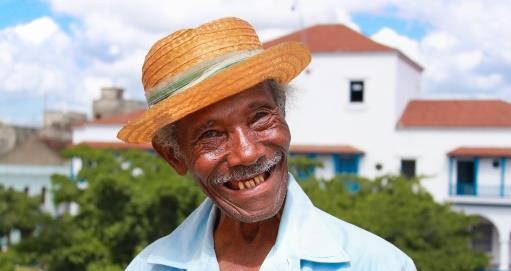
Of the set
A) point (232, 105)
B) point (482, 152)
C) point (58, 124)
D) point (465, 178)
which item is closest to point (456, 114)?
point (482, 152)

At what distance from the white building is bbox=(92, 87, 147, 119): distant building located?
35.8 ft

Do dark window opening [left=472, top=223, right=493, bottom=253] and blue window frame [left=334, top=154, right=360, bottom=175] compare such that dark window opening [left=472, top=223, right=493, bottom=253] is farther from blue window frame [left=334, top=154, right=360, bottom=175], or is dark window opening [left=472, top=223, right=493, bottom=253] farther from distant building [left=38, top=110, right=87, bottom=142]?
distant building [left=38, top=110, right=87, bottom=142]

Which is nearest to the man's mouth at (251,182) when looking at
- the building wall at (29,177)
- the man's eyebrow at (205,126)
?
the man's eyebrow at (205,126)

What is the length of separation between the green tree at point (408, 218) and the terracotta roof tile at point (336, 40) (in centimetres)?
603

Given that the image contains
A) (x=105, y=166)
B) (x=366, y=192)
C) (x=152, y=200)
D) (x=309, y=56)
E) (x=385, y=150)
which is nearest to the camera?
(x=309, y=56)

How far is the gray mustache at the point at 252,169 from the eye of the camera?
132 centimetres

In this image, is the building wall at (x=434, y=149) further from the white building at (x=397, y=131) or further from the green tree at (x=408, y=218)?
the green tree at (x=408, y=218)

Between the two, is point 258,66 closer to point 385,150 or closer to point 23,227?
point 23,227

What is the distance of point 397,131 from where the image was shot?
787 inches

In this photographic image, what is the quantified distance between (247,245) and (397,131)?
18921mm

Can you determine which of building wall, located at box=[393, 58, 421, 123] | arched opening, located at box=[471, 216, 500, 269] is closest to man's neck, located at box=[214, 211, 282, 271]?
building wall, located at box=[393, 58, 421, 123]

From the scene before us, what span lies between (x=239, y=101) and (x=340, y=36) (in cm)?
1989

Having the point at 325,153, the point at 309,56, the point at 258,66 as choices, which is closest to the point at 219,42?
the point at 258,66

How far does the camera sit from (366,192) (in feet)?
46.7
